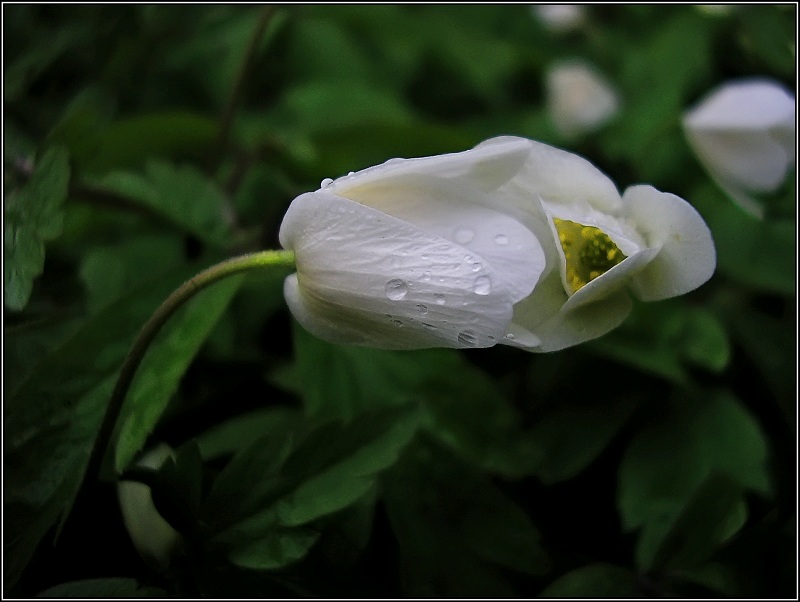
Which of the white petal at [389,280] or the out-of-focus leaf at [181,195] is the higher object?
the white petal at [389,280]

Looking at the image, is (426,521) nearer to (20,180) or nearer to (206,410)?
(206,410)

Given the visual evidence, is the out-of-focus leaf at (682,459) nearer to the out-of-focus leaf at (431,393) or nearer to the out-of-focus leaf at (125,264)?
the out-of-focus leaf at (431,393)

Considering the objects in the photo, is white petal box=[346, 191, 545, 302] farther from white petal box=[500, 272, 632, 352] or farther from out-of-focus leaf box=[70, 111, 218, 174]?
out-of-focus leaf box=[70, 111, 218, 174]

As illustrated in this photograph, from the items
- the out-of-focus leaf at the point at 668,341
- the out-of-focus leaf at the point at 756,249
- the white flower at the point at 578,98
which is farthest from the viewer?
the white flower at the point at 578,98

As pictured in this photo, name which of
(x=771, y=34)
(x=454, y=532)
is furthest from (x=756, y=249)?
(x=454, y=532)

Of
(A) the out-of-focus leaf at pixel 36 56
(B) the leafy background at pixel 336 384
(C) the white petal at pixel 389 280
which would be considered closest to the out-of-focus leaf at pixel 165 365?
(B) the leafy background at pixel 336 384

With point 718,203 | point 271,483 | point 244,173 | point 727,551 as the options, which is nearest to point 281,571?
point 271,483

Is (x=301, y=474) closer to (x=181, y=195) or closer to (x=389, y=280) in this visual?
(x=389, y=280)
